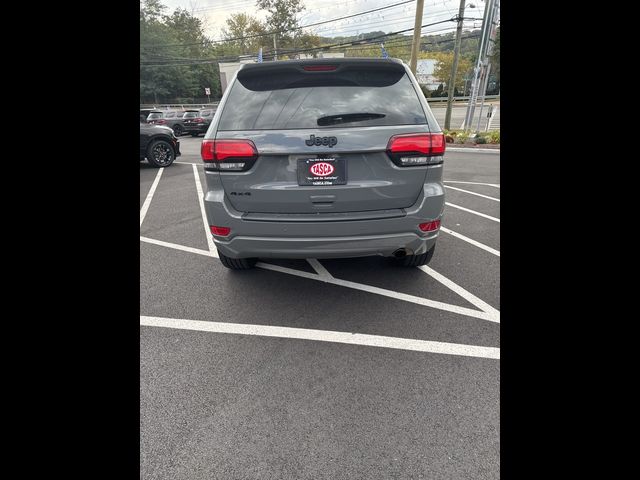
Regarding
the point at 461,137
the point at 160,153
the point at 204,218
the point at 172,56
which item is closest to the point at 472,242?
the point at 204,218

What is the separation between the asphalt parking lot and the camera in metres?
1.60

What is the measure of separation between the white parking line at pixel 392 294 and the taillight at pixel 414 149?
119 centimetres

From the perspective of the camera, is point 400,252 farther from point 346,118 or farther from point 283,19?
point 283,19

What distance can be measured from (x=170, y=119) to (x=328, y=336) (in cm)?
2036

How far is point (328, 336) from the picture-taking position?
2.45 metres

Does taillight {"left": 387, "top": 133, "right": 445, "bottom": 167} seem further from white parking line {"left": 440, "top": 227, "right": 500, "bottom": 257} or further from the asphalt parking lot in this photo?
white parking line {"left": 440, "top": 227, "right": 500, "bottom": 257}

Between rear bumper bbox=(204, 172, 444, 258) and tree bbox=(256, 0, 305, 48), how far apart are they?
57204 millimetres

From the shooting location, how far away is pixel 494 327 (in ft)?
8.30

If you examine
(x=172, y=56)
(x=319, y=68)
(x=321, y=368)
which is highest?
(x=172, y=56)

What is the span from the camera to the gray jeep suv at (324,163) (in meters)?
2.23

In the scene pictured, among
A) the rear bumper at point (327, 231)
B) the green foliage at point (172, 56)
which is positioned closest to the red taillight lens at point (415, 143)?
the rear bumper at point (327, 231)
